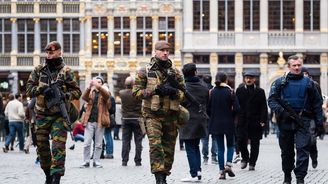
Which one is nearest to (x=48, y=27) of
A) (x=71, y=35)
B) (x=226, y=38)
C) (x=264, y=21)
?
(x=71, y=35)

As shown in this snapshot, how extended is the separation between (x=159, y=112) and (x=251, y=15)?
37849 millimetres

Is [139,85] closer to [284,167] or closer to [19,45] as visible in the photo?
[284,167]

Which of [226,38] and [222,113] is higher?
[226,38]

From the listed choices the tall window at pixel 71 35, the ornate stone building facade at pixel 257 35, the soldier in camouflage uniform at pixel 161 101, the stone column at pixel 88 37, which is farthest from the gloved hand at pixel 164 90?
the tall window at pixel 71 35

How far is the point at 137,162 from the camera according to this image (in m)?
18.5

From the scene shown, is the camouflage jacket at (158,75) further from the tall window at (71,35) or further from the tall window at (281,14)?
the tall window at (71,35)

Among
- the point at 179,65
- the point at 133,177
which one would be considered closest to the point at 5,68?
the point at 179,65

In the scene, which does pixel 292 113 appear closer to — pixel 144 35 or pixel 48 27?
pixel 144 35

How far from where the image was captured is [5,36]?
51281 millimetres

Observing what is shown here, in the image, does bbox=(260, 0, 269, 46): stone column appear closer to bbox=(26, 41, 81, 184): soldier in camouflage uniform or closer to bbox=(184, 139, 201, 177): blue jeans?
bbox=(184, 139, 201, 177): blue jeans

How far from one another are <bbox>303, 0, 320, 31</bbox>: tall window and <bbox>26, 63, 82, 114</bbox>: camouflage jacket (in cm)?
3899

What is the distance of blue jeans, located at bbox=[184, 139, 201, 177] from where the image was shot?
1435 cm

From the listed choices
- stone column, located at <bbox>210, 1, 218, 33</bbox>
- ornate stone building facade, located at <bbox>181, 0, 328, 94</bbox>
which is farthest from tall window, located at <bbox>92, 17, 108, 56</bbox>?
stone column, located at <bbox>210, 1, 218, 33</bbox>

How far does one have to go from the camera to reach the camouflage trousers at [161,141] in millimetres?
12008
